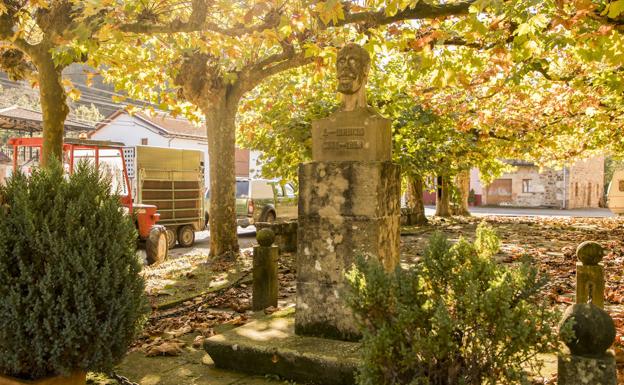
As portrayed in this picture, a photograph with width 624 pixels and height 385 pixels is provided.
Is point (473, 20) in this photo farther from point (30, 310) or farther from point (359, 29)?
point (30, 310)

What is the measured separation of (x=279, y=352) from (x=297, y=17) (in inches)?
219

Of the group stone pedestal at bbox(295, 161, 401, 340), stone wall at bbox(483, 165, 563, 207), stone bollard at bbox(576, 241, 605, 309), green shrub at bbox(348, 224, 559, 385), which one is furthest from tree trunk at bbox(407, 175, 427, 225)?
stone wall at bbox(483, 165, 563, 207)

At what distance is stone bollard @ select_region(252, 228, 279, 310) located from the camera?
702 cm

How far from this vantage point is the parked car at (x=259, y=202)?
64.9ft

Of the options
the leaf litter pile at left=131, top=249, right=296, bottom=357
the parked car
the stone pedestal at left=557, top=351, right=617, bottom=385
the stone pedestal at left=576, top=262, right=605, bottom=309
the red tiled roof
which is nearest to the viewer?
the stone pedestal at left=557, top=351, right=617, bottom=385

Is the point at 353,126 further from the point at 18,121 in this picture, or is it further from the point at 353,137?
the point at 18,121

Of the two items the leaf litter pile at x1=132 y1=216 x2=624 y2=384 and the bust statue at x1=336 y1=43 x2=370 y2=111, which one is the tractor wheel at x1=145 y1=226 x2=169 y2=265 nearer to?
the leaf litter pile at x1=132 y1=216 x2=624 y2=384

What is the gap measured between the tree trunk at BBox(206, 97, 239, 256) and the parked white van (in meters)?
22.7

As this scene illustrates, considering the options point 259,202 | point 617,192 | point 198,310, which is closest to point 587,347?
point 198,310

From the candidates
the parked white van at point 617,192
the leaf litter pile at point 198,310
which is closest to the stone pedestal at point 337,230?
the leaf litter pile at point 198,310

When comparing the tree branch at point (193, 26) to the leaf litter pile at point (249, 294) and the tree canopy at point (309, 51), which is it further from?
the leaf litter pile at point (249, 294)

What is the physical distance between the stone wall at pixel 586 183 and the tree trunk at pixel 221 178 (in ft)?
127

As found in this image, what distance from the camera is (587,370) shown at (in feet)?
9.03

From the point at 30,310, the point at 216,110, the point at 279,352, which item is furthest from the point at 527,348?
the point at 216,110
